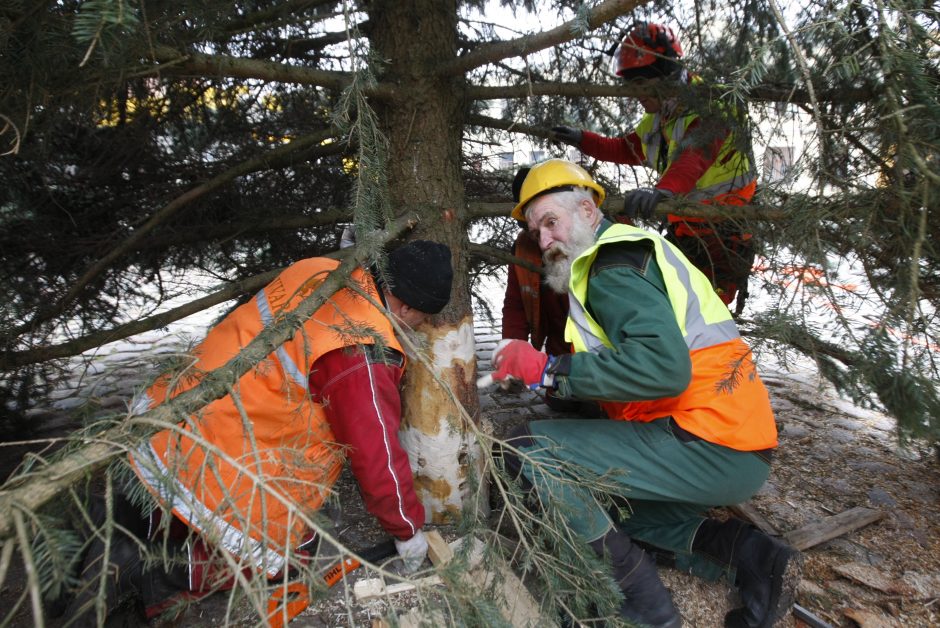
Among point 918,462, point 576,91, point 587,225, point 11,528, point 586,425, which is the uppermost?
point 576,91

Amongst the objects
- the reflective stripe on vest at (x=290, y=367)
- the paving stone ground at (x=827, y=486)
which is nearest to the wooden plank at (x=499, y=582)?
the paving stone ground at (x=827, y=486)

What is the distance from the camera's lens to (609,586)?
1.82m

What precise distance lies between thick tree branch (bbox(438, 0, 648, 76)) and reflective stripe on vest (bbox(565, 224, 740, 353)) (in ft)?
2.45

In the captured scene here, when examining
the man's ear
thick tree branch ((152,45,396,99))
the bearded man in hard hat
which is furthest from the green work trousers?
thick tree branch ((152,45,396,99))

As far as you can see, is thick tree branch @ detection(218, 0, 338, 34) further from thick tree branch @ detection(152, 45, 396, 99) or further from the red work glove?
the red work glove

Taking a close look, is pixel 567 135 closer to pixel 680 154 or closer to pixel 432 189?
pixel 680 154

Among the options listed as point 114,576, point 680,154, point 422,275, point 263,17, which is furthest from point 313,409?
point 680,154

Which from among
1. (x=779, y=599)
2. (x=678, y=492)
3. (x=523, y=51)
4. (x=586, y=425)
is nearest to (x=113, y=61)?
(x=523, y=51)

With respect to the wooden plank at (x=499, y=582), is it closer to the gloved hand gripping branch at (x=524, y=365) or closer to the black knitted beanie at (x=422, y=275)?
the gloved hand gripping branch at (x=524, y=365)

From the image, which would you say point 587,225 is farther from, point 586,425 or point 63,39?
point 63,39

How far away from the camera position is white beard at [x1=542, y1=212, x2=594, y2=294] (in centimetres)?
260

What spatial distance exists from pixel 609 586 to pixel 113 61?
7.29 feet

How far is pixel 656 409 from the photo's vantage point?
2.35 m

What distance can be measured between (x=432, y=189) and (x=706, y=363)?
1.39 meters
